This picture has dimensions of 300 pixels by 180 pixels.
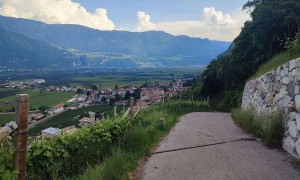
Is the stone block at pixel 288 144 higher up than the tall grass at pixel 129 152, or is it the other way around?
the stone block at pixel 288 144

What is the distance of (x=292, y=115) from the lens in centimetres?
836

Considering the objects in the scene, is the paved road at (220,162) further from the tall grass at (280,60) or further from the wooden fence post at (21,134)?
the tall grass at (280,60)

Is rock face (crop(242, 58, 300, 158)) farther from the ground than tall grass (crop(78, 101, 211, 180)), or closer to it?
farther from the ground

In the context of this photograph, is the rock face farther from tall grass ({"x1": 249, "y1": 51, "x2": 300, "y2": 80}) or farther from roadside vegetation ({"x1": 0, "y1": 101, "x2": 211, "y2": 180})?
roadside vegetation ({"x1": 0, "y1": 101, "x2": 211, "y2": 180})

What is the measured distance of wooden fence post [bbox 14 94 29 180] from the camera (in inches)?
178

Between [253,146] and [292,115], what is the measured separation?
4.90ft

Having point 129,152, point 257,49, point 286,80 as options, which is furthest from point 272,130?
point 257,49

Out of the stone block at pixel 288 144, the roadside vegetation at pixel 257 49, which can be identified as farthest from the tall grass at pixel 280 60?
the stone block at pixel 288 144

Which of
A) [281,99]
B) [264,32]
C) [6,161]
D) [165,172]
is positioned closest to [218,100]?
[264,32]

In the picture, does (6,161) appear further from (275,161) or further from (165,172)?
(275,161)

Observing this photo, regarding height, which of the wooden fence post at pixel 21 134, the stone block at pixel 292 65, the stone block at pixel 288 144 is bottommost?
the stone block at pixel 288 144

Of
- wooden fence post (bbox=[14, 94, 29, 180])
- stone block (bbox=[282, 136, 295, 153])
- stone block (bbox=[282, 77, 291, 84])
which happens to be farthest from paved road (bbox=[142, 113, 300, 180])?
wooden fence post (bbox=[14, 94, 29, 180])

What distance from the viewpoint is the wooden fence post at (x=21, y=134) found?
14.8 ft

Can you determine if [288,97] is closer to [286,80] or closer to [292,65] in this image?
[286,80]
